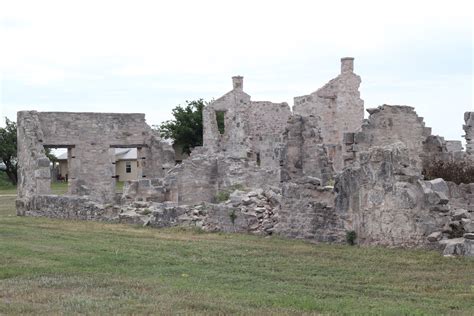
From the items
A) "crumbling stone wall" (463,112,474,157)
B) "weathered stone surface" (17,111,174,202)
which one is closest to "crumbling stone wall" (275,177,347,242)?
"crumbling stone wall" (463,112,474,157)

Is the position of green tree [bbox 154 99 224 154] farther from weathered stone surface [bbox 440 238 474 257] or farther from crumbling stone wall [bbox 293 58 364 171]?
weathered stone surface [bbox 440 238 474 257]

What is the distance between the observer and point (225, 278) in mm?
12609

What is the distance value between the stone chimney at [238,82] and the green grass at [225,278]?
26.8 meters

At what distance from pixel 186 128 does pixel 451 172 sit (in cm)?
3808

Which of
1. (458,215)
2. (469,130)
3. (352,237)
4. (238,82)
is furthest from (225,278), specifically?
(238,82)

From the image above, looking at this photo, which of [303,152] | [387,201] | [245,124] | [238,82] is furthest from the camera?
[238,82]

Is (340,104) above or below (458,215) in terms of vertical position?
above

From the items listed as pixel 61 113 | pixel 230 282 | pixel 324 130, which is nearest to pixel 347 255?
pixel 230 282

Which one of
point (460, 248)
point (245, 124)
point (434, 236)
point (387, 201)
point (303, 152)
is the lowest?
point (460, 248)

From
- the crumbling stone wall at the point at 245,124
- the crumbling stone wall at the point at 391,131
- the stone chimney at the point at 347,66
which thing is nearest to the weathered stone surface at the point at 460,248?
the crumbling stone wall at the point at 391,131

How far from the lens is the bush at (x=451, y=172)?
75.4 ft

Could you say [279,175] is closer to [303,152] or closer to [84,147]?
[303,152]

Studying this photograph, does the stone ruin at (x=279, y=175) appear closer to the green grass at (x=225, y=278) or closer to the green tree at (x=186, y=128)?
the green grass at (x=225, y=278)

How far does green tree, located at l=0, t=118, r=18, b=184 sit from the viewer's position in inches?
2408
